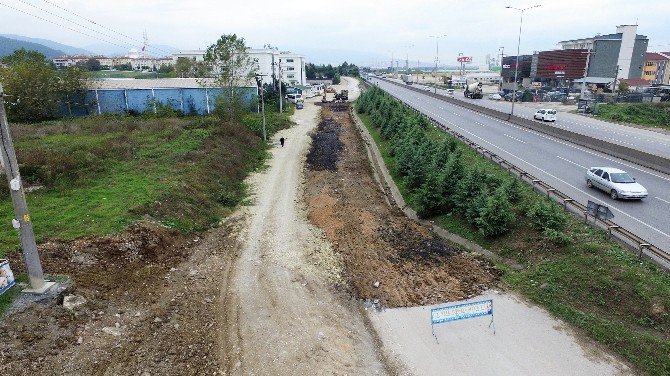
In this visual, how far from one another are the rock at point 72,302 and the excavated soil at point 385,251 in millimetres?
8945

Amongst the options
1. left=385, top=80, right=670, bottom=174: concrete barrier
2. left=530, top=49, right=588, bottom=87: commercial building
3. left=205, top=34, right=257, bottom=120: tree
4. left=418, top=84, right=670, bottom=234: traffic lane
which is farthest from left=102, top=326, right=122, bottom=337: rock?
left=530, top=49, right=588, bottom=87: commercial building

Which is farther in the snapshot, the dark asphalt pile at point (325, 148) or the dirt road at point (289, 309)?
the dark asphalt pile at point (325, 148)

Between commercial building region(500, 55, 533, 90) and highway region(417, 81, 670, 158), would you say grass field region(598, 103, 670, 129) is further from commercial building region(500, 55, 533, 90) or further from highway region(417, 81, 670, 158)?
commercial building region(500, 55, 533, 90)

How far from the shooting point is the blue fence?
5072cm

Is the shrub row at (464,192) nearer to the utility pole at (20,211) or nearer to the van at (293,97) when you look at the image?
the utility pole at (20,211)

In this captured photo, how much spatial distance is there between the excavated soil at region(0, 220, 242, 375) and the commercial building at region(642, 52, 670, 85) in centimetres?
13077

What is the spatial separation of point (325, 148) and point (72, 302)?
106 feet

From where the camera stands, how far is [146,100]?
5288 cm

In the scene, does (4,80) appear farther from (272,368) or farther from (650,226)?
(650,226)

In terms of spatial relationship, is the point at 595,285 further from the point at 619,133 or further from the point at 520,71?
the point at 520,71

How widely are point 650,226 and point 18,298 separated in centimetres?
2341

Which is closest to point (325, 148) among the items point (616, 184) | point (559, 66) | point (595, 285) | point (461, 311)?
point (616, 184)

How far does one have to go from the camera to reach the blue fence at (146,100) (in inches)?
1997

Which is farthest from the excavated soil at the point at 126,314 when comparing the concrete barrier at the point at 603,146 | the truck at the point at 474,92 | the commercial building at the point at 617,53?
the commercial building at the point at 617,53
